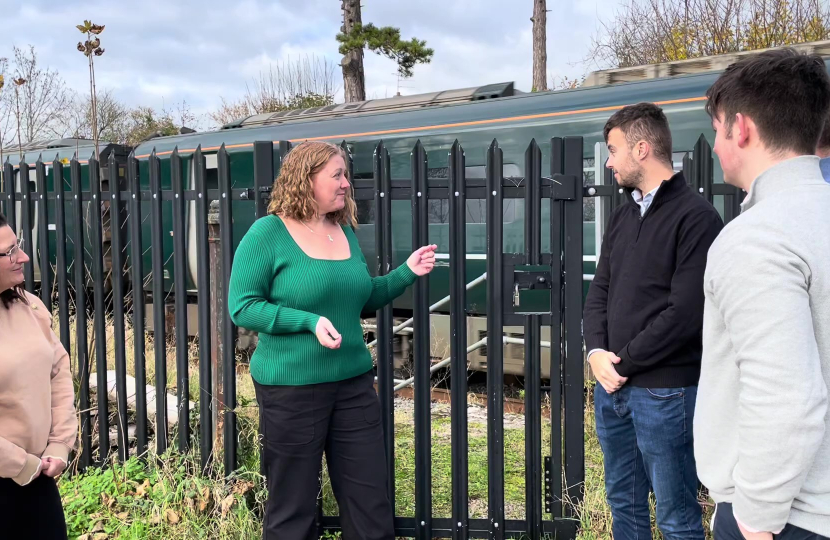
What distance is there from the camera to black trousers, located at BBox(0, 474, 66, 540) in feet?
7.46

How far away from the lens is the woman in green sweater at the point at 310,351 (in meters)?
2.65

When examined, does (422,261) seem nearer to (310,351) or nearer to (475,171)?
(310,351)

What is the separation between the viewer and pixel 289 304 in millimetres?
2664

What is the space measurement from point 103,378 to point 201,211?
3.85 ft

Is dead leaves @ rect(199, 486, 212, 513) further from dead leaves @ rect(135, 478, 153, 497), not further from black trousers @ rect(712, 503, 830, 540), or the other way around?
black trousers @ rect(712, 503, 830, 540)

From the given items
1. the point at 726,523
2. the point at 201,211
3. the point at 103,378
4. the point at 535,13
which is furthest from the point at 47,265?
the point at 535,13

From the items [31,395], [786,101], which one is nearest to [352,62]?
[31,395]

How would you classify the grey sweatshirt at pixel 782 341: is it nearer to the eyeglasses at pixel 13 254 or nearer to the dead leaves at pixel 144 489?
the eyeglasses at pixel 13 254

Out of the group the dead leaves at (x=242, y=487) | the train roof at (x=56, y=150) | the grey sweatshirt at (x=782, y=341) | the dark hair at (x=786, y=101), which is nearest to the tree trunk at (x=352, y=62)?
the train roof at (x=56, y=150)

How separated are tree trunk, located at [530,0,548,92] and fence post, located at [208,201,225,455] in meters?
12.2

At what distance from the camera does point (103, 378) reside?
396 cm

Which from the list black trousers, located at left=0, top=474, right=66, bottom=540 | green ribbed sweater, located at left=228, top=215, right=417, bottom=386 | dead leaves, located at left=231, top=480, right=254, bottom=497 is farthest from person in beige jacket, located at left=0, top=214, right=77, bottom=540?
dead leaves, located at left=231, top=480, right=254, bottom=497

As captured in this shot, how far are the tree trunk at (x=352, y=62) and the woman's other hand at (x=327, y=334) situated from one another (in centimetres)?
1202

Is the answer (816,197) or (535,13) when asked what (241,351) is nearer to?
(816,197)
